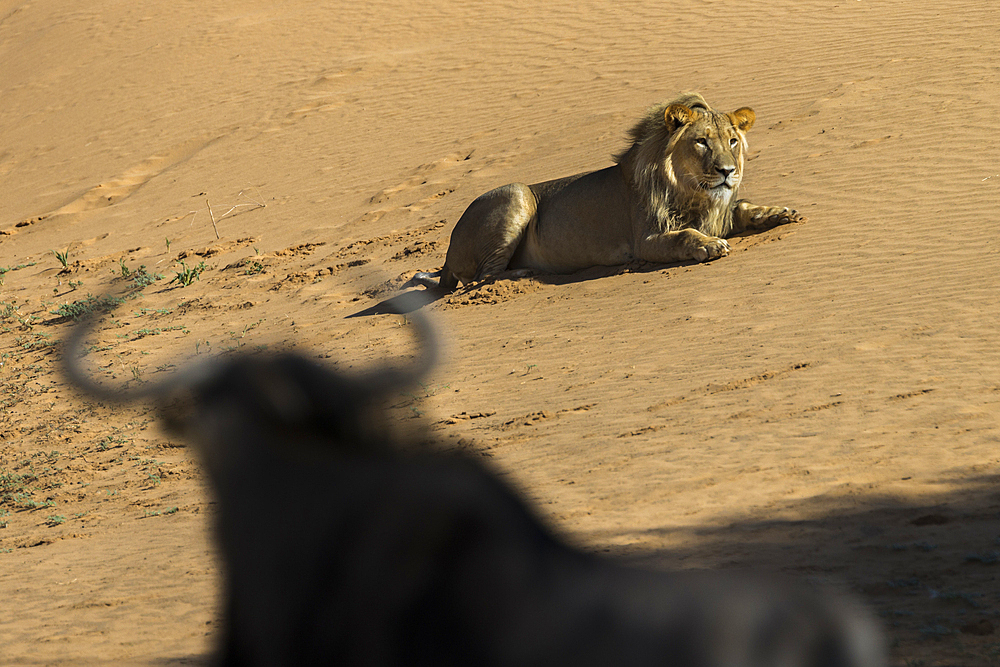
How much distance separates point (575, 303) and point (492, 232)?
5.03ft

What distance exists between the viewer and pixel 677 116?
358 inches

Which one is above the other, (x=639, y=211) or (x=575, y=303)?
(x=639, y=211)

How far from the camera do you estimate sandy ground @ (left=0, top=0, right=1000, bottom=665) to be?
3.96m

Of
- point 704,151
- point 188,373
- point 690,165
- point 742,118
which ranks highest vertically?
point 188,373

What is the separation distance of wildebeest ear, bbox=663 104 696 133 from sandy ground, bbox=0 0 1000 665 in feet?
4.76

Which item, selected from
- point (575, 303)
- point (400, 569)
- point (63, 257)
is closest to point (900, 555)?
point (400, 569)

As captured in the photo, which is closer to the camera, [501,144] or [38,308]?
[38,308]

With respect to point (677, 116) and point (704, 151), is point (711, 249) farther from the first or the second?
point (677, 116)

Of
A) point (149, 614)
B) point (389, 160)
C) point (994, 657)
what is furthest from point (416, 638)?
point (389, 160)

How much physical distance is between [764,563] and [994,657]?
89cm

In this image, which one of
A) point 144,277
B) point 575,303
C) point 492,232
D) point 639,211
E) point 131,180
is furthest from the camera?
point 131,180

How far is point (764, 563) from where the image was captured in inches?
136

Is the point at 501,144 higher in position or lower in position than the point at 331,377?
lower

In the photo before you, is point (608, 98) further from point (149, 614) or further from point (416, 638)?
point (416, 638)
